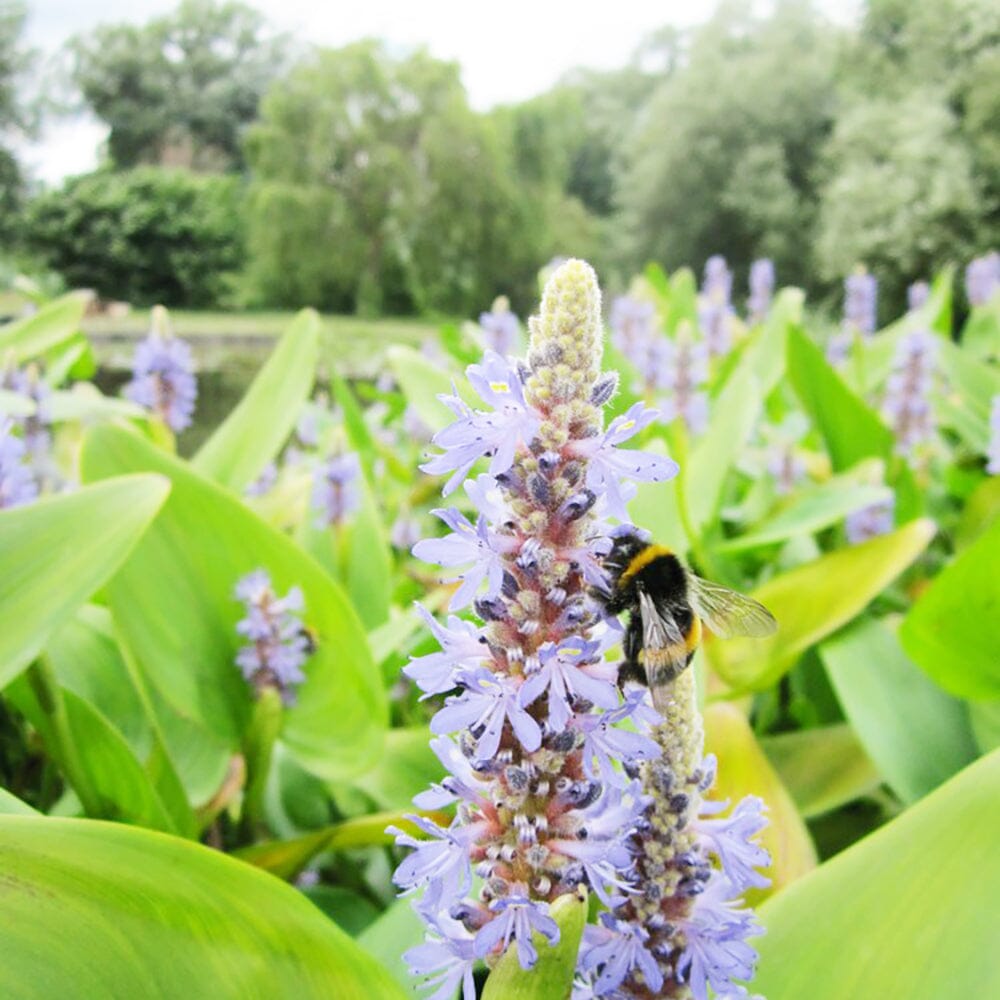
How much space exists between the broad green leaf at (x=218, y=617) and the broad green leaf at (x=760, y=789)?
2.07ft

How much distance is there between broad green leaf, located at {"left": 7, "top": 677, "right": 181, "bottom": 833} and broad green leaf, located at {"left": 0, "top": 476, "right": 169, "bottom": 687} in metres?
0.25

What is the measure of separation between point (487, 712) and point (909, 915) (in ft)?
1.69

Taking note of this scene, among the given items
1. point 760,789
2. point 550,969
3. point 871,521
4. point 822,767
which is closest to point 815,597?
point 822,767

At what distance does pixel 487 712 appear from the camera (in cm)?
77

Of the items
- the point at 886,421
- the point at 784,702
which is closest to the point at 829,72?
the point at 886,421

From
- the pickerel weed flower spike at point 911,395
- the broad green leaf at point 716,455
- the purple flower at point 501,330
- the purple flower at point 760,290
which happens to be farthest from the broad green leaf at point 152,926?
the purple flower at point 760,290

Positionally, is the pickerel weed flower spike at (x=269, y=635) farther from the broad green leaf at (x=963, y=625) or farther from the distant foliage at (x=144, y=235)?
the distant foliage at (x=144, y=235)

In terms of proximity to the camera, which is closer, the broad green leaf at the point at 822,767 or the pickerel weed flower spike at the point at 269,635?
the pickerel weed flower spike at the point at 269,635

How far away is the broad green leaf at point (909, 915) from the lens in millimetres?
939

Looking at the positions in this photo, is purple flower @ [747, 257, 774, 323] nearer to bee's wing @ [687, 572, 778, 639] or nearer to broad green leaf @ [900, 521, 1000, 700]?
broad green leaf @ [900, 521, 1000, 700]

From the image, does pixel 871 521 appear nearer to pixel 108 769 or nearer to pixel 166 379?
pixel 166 379

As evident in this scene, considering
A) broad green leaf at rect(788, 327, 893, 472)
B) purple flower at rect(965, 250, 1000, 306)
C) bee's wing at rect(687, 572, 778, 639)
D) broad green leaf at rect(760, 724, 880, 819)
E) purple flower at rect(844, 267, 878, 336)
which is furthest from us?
purple flower at rect(965, 250, 1000, 306)

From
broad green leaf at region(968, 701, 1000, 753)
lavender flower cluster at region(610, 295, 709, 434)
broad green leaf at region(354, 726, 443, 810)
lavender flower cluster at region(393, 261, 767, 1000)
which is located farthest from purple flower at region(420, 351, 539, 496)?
lavender flower cluster at region(610, 295, 709, 434)

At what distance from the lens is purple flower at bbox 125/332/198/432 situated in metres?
2.81
